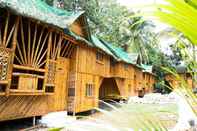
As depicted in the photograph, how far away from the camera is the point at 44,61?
400 inches

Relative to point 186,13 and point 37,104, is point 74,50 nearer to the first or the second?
point 37,104

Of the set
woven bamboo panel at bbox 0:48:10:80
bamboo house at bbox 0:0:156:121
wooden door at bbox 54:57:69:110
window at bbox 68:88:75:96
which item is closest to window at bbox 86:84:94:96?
bamboo house at bbox 0:0:156:121

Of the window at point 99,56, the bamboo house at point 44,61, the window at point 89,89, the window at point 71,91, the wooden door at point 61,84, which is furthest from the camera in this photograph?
the window at point 99,56

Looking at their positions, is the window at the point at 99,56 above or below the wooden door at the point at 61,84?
above

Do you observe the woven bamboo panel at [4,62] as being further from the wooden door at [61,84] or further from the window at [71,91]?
the window at [71,91]

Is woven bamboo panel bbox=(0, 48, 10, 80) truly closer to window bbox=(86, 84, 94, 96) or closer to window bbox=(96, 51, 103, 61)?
window bbox=(86, 84, 94, 96)

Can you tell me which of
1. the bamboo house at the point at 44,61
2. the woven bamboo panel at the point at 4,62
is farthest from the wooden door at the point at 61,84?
the woven bamboo panel at the point at 4,62

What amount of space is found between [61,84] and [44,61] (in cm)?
259

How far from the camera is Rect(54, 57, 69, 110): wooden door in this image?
12148 mm

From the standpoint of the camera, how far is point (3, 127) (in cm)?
998

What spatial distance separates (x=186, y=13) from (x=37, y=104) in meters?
10.2

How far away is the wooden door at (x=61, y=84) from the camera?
12.1 m

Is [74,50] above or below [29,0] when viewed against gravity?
below

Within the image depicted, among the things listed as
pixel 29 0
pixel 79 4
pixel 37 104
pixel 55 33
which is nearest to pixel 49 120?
pixel 37 104
